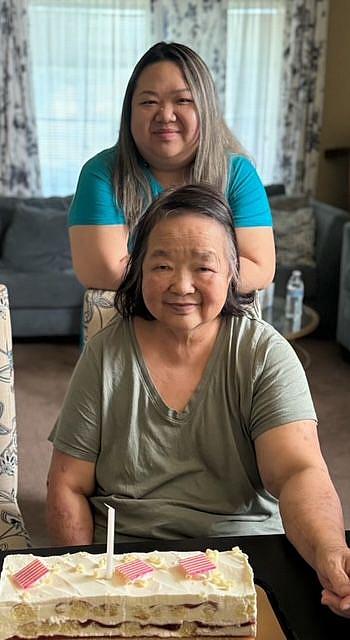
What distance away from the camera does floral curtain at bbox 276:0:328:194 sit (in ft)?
16.9

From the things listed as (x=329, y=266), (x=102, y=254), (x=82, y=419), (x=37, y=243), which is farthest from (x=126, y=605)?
(x=329, y=266)

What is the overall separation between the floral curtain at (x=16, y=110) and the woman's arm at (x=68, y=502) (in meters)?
3.97

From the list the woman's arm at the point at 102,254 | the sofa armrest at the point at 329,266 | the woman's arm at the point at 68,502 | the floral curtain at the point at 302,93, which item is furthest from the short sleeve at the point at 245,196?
the floral curtain at the point at 302,93

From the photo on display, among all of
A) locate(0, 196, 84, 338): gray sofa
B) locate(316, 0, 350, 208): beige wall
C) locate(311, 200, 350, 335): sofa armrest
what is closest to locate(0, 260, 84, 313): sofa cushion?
locate(0, 196, 84, 338): gray sofa

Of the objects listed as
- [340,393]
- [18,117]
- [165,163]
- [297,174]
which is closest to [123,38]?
[18,117]

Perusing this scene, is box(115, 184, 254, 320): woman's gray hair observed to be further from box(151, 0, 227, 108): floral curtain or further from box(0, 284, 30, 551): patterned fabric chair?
box(151, 0, 227, 108): floral curtain

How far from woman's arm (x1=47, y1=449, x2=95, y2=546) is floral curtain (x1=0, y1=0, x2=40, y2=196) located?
3967 millimetres

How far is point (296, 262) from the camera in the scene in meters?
4.77

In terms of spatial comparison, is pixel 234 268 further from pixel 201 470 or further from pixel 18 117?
pixel 18 117

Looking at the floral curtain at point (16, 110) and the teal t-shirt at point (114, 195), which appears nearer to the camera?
the teal t-shirt at point (114, 195)

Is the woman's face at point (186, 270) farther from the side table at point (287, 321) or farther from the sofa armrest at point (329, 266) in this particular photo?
the sofa armrest at point (329, 266)

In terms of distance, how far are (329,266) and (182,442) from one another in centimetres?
346

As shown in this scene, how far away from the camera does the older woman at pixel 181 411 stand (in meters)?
1.37

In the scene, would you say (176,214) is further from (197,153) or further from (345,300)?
(345,300)
